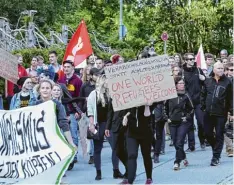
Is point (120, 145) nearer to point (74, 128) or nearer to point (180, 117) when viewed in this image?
point (180, 117)

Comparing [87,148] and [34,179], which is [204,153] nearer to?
[87,148]

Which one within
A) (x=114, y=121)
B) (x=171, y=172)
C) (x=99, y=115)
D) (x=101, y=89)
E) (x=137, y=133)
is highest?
(x=101, y=89)

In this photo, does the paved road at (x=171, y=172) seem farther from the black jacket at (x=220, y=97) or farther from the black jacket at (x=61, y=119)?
the black jacket at (x=61, y=119)

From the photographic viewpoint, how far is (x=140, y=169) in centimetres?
1117

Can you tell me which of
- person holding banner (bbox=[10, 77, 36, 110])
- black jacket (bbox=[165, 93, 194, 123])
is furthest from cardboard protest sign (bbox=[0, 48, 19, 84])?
black jacket (bbox=[165, 93, 194, 123])

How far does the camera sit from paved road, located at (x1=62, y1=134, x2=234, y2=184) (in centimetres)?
1013

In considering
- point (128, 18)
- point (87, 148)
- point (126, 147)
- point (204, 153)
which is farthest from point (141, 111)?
point (128, 18)

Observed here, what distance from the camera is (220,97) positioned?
37.0ft

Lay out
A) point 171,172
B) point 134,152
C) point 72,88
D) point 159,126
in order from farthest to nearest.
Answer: point 159,126
point 72,88
point 171,172
point 134,152

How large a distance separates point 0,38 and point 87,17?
19781 mm

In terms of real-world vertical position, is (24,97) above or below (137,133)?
above

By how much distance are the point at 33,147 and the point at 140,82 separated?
1.85m

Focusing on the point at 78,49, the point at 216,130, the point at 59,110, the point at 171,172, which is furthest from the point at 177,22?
the point at 59,110

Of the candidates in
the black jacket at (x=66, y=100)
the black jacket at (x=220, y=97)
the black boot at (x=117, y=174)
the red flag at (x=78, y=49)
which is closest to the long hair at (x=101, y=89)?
the black jacket at (x=66, y=100)
